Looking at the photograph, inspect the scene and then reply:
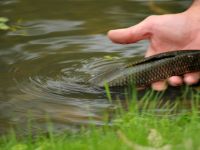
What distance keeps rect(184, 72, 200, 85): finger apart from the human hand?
0.48m

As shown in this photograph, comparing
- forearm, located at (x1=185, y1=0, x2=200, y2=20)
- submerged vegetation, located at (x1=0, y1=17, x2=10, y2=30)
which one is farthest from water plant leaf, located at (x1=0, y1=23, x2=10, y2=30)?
forearm, located at (x1=185, y1=0, x2=200, y2=20)

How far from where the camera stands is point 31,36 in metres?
6.44

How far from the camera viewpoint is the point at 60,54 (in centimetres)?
597

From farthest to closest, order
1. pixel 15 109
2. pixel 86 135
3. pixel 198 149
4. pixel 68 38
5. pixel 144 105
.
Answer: pixel 68 38
pixel 15 109
pixel 144 105
pixel 86 135
pixel 198 149

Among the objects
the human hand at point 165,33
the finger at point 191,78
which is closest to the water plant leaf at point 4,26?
the human hand at point 165,33

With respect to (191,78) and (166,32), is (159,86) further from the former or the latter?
(166,32)

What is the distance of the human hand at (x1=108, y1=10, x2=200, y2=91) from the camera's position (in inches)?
211

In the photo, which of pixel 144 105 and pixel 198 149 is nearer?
pixel 198 149

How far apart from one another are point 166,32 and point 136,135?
2034mm

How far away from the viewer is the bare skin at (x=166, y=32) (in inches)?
211

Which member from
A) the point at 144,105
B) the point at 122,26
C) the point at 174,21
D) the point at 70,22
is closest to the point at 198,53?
the point at 174,21

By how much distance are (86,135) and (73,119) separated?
76 centimetres

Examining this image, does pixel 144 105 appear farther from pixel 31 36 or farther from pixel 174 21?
pixel 31 36

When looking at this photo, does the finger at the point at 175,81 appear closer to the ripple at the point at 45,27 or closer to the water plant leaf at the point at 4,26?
the ripple at the point at 45,27
